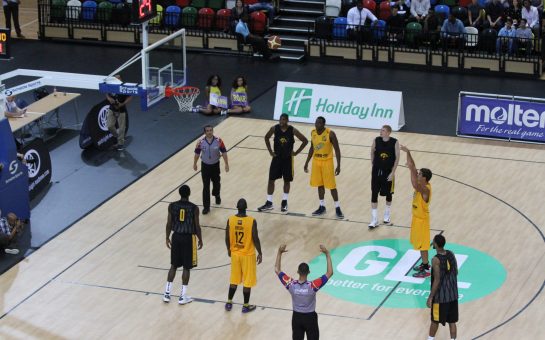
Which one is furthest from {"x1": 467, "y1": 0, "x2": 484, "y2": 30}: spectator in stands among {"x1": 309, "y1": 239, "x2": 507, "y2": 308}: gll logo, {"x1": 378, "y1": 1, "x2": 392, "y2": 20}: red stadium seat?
{"x1": 309, "y1": 239, "x2": 507, "y2": 308}: gll logo

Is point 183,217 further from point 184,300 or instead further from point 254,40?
point 254,40

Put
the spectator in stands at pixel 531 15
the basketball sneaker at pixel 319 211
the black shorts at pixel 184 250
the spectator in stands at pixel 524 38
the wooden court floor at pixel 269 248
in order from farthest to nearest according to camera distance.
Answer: the spectator in stands at pixel 531 15, the spectator in stands at pixel 524 38, the basketball sneaker at pixel 319 211, the black shorts at pixel 184 250, the wooden court floor at pixel 269 248

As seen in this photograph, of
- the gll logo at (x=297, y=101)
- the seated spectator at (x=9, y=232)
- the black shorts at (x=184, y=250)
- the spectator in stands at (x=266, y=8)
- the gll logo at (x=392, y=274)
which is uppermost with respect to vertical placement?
the spectator in stands at (x=266, y=8)

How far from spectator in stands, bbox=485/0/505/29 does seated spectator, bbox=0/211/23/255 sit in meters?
15.7

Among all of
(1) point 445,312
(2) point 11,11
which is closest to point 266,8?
(2) point 11,11

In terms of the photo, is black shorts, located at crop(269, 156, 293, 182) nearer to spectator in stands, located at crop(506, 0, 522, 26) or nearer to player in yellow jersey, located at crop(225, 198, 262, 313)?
player in yellow jersey, located at crop(225, 198, 262, 313)

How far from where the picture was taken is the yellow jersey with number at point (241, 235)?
1706 cm

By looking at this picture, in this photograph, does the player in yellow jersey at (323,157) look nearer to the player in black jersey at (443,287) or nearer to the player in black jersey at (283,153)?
the player in black jersey at (283,153)

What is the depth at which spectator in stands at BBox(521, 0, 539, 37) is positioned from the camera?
3077 cm

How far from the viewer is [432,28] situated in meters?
31.6

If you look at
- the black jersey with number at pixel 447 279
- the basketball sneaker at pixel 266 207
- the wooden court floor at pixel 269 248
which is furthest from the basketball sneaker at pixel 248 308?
the basketball sneaker at pixel 266 207

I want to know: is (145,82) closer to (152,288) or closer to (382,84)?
(152,288)

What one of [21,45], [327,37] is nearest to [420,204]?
[327,37]

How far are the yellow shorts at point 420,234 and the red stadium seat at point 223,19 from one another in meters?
16.0
